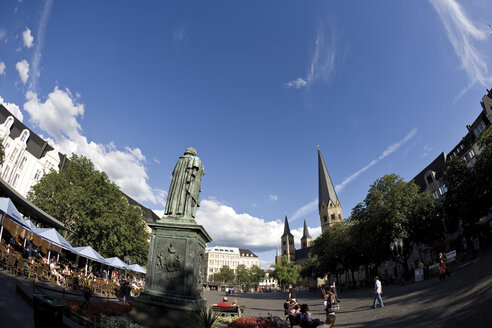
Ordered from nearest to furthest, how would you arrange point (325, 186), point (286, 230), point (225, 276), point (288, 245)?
A: 1. point (325, 186)
2. point (225, 276)
3. point (288, 245)
4. point (286, 230)

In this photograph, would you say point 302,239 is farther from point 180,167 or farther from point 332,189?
point 180,167

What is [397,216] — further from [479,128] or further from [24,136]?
[24,136]

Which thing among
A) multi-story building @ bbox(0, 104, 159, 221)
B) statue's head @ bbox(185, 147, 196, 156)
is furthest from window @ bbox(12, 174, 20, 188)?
statue's head @ bbox(185, 147, 196, 156)

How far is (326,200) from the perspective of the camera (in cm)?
10044

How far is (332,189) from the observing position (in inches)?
4023

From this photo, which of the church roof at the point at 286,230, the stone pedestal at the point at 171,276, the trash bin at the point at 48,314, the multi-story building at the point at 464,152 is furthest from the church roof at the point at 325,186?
the trash bin at the point at 48,314

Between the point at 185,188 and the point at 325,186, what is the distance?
98076mm

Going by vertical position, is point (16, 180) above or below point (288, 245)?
above

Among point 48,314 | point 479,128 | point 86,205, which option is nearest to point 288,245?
point 479,128

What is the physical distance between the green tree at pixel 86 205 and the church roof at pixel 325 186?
266 feet

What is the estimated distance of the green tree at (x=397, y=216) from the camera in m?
30.1

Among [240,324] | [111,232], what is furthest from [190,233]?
[111,232]

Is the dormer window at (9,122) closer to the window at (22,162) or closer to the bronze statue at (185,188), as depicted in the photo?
the window at (22,162)

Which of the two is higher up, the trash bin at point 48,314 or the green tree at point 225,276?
the trash bin at point 48,314
